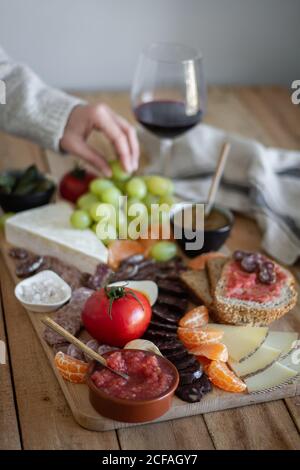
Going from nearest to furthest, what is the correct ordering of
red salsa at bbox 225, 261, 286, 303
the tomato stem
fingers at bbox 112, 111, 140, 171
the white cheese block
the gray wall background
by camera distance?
the tomato stem, red salsa at bbox 225, 261, 286, 303, the white cheese block, fingers at bbox 112, 111, 140, 171, the gray wall background

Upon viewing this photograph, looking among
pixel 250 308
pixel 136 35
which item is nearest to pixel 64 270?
pixel 250 308

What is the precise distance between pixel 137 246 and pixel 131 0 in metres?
1.38

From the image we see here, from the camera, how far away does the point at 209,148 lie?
8.13ft

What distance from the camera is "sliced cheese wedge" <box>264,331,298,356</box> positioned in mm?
1666

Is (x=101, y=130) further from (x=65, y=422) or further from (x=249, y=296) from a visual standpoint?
(x=65, y=422)

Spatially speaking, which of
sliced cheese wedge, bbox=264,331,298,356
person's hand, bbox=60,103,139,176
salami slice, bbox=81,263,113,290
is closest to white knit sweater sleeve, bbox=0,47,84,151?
person's hand, bbox=60,103,139,176

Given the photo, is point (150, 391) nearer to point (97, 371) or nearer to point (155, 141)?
point (97, 371)

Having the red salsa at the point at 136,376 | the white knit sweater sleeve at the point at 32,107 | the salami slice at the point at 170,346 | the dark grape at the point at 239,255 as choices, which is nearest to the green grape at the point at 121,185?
the white knit sweater sleeve at the point at 32,107

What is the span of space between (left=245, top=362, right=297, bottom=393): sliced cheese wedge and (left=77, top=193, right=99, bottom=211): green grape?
794mm

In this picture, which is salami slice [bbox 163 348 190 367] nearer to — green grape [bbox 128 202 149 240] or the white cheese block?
the white cheese block

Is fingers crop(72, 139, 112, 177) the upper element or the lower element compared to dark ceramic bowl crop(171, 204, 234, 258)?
upper

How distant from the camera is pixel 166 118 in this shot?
223 centimetres

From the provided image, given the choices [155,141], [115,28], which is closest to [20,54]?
[115,28]

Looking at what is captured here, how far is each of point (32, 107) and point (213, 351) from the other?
3.37 ft
